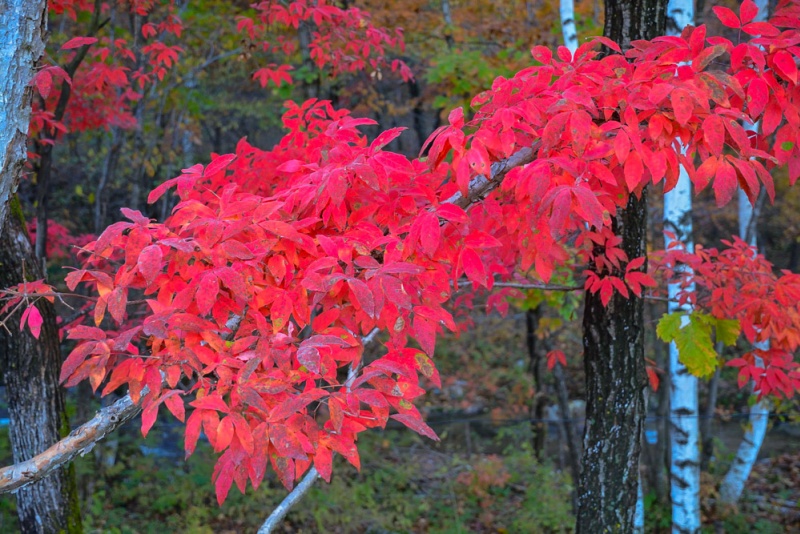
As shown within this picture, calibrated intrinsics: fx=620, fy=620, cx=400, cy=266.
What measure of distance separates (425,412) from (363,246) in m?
7.85

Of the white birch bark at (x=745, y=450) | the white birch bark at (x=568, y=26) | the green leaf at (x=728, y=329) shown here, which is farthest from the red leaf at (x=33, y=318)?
the white birch bark at (x=745, y=450)

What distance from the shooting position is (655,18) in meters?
2.93

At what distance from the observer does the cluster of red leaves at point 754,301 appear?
302 centimetres

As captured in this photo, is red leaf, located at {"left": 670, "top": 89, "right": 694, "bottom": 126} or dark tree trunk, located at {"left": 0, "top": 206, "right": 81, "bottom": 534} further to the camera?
dark tree trunk, located at {"left": 0, "top": 206, "right": 81, "bottom": 534}

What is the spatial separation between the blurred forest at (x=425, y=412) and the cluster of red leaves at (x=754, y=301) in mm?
707

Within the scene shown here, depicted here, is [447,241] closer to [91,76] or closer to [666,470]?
[91,76]

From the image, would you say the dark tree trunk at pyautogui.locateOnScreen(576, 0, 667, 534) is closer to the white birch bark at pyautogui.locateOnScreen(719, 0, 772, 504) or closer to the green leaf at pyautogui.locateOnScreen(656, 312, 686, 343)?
the green leaf at pyautogui.locateOnScreen(656, 312, 686, 343)

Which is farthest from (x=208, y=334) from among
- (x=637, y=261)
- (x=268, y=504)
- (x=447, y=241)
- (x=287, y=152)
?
(x=268, y=504)

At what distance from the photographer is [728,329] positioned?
3.14 m

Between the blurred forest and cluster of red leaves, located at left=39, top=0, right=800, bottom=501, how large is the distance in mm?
2525

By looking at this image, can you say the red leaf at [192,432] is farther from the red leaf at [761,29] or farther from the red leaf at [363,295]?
the red leaf at [761,29]

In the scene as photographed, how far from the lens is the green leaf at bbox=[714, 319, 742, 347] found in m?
3.13

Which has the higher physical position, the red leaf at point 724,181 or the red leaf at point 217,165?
the red leaf at point 217,165

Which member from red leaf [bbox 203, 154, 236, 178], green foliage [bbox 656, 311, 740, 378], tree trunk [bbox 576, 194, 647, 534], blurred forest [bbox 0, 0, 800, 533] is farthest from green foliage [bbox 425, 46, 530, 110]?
red leaf [bbox 203, 154, 236, 178]
